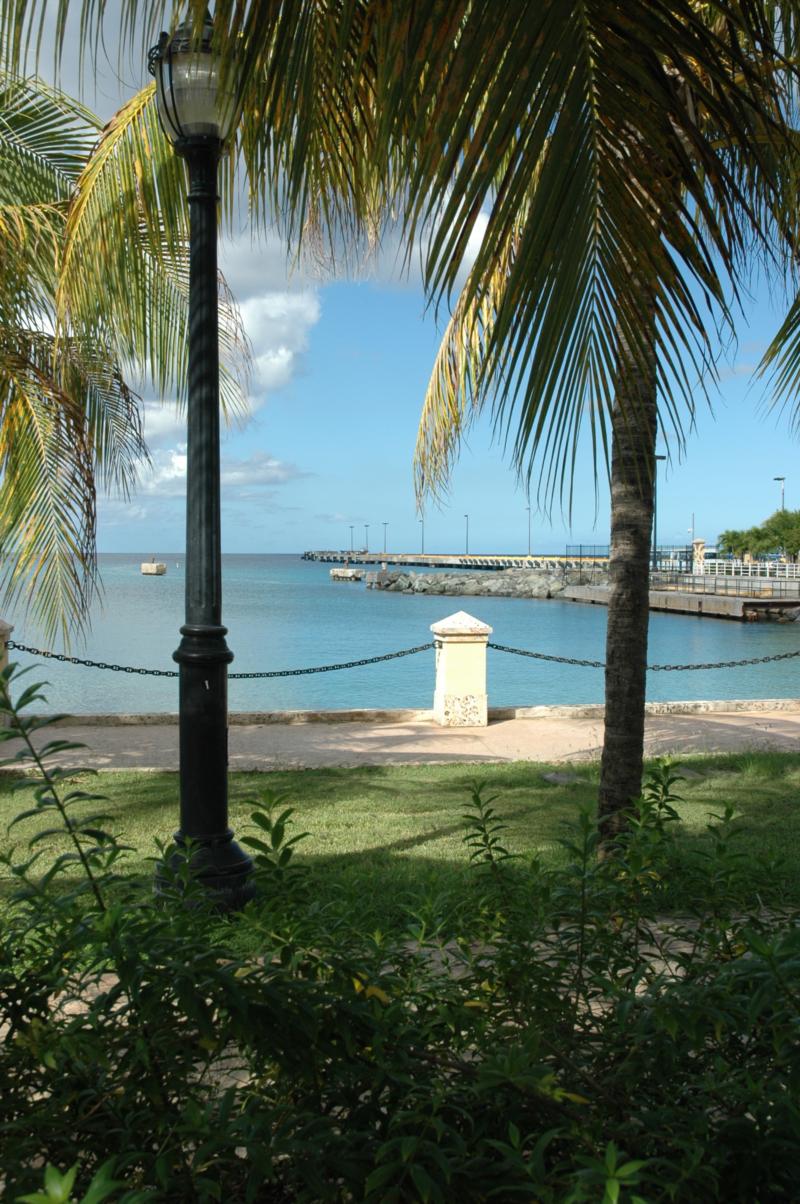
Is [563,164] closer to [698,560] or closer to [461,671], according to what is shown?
[461,671]

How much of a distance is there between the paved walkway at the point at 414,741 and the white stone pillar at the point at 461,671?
0.71 ft

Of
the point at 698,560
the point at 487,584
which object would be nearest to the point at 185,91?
the point at 698,560

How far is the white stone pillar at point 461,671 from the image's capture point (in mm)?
10914

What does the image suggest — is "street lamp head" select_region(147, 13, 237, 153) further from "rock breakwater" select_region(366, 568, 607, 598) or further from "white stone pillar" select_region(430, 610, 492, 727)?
"rock breakwater" select_region(366, 568, 607, 598)

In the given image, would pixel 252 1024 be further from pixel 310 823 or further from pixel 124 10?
pixel 310 823

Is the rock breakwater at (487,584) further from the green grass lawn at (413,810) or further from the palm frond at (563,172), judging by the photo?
the palm frond at (563,172)

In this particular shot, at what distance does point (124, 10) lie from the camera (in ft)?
6.56

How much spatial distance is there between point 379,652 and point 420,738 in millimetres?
30378

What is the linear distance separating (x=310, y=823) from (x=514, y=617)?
5657 cm

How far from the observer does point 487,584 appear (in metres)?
89.1

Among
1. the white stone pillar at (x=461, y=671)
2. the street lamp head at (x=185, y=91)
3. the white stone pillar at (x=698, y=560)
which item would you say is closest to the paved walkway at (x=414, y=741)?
the white stone pillar at (x=461, y=671)

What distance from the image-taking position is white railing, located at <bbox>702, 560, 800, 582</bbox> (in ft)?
198

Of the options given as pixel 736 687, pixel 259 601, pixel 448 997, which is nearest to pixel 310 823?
pixel 448 997

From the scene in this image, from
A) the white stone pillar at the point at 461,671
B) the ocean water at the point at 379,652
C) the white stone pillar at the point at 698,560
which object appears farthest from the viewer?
the white stone pillar at the point at 698,560
